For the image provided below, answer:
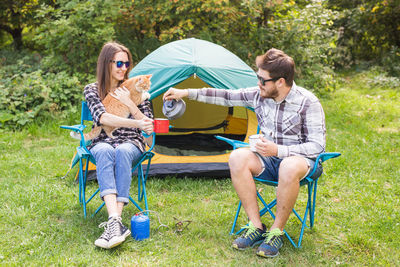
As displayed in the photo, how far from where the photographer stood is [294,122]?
2.21 metres

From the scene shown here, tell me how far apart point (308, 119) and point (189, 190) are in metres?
1.31

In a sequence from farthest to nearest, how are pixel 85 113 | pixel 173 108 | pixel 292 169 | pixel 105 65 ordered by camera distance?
pixel 85 113, pixel 105 65, pixel 173 108, pixel 292 169

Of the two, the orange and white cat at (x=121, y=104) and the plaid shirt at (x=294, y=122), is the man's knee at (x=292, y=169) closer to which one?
the plaid shirt at (x=294, y=122)

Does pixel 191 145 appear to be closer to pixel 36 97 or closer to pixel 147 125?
pixel 147 125

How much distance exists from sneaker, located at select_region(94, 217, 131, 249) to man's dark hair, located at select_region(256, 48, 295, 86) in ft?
4.00

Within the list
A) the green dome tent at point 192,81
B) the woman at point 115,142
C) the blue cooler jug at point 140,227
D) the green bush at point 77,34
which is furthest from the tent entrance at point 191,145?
the green bush at point 77,34

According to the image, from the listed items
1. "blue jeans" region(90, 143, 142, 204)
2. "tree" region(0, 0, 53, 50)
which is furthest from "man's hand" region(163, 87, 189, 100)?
"tree" region(0, 0, 53, 50)

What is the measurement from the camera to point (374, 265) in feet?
6.86

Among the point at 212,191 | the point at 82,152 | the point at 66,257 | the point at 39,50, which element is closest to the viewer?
the point at 66,257

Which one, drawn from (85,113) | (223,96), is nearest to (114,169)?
(85,113)

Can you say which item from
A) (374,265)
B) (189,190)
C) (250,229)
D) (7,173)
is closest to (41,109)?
(7,173)

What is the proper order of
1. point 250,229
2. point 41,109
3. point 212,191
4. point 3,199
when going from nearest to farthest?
point 250,229 → point 3,199 → point 212,191 → point 41,109

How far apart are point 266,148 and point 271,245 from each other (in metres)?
0.55

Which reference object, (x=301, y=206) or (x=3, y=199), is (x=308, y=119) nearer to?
(x=301, y=206)
